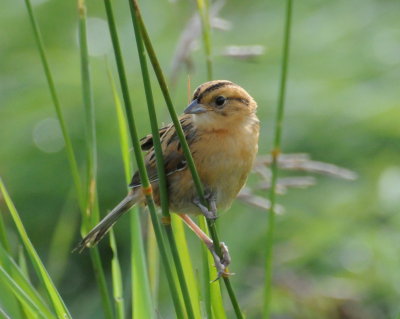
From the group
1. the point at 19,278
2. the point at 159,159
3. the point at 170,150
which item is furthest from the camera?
the point at 170,150

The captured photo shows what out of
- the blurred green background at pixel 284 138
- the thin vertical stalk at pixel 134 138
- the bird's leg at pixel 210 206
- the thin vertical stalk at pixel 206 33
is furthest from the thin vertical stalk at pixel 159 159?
the blurred green background at pixel 284 138

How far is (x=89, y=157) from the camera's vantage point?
3.03 meters

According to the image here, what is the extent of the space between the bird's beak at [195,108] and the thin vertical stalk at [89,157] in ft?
1.59

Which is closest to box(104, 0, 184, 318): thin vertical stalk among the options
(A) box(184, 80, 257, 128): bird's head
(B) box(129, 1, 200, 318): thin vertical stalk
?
(B) box(129, 1, 200, 318): thin vertical stalk

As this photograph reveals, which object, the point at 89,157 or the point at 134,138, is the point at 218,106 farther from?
the point at 134,138

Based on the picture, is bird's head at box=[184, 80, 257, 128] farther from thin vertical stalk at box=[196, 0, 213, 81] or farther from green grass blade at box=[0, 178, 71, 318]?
green grass blade at box=[0, 178, 71, 318]

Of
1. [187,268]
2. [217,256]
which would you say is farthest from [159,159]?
[187,268]

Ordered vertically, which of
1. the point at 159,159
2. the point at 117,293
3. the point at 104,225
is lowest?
the point at 117,293

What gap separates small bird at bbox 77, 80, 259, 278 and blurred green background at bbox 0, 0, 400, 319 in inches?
31.7

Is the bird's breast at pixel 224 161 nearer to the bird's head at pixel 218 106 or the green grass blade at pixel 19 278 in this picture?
the bird's head at pixel 218 106

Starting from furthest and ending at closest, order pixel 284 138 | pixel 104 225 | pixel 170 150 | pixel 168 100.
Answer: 1. pixel 284 138
2. pixel 170 150
3. pixel 104 225
4. pixel 168 100

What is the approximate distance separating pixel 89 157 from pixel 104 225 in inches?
14.3

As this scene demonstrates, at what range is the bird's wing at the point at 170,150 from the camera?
341 cm

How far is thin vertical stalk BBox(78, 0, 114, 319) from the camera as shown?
288 centimetres
